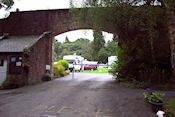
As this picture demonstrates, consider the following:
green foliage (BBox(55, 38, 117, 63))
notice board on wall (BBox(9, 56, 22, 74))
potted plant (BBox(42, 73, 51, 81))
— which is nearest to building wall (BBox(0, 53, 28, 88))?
notice board on wall (BBox(9, 56, 22, 74))

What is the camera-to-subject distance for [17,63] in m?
9.23

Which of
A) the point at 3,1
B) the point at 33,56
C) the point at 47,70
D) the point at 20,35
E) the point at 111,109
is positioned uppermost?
the point at 3,1

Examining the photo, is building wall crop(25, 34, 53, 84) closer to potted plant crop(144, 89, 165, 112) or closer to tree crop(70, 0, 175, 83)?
tree crop(70, 0, 175, 83)

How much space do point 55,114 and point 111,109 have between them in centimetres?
182

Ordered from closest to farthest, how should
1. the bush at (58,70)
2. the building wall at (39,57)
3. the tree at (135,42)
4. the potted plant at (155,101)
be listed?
1. the potted plant at (155,101)
2. the tree at (135,42)
3. the building wall at (39,57)
4. the bush at (58,70)

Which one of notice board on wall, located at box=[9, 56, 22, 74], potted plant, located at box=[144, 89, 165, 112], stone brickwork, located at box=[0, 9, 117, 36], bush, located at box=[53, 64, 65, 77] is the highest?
stone brickwork, located at box=[0, 9, 117, 36]

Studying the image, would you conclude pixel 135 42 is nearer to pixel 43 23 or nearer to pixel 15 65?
pixel 43 23

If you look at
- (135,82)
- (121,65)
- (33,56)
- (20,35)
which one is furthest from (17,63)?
(135,82)

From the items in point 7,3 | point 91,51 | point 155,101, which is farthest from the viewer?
point 91,51

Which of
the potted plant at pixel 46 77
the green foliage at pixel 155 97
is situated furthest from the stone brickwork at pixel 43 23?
the green foliage at pixel 155 97

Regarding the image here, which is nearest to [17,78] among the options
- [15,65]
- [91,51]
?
[15,65]

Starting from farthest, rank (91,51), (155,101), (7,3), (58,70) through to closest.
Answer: (91,51) → (58,70) → (7,3) → (155,101)

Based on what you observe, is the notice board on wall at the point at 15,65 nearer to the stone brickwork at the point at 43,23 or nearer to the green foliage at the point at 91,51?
the stone brickwork at the point at 43,23

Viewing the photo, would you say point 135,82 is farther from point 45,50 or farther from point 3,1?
point 3,1
